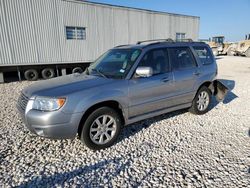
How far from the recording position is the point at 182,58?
4629 mm

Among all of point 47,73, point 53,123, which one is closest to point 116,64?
point 53,123

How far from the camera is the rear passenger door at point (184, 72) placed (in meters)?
4.39

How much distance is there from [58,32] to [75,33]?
1.11 metres

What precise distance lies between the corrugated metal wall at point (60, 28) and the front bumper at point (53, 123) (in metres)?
9.13

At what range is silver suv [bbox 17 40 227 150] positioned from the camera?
10.1 ft

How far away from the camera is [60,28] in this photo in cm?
1176

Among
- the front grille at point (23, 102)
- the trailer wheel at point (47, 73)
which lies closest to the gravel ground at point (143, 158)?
the front grille at point (23, 102)

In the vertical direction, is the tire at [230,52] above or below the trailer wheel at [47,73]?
above

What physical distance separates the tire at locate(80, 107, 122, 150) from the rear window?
2.85 meters

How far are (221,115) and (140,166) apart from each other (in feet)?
10.5

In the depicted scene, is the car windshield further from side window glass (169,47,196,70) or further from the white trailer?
the white trailer

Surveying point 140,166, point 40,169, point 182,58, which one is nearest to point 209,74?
point 182,58

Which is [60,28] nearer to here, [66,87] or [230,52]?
[66,87]

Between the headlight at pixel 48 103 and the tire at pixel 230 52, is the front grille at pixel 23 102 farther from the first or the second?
the tire at pixel 230 52
